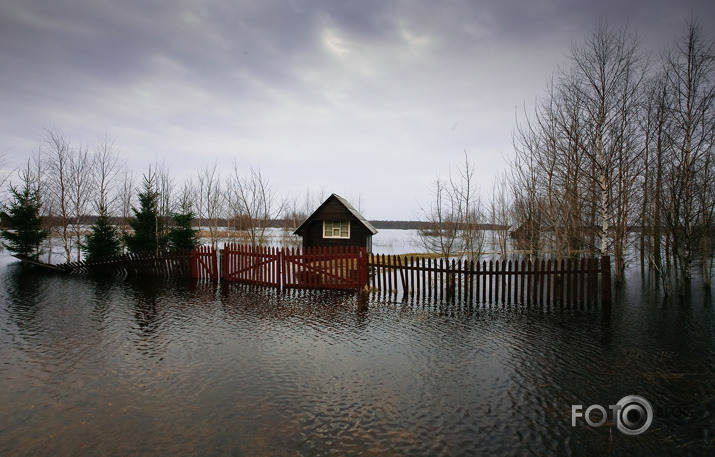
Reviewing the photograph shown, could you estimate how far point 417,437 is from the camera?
4070 mm

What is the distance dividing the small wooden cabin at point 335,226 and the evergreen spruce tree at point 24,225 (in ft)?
52.6

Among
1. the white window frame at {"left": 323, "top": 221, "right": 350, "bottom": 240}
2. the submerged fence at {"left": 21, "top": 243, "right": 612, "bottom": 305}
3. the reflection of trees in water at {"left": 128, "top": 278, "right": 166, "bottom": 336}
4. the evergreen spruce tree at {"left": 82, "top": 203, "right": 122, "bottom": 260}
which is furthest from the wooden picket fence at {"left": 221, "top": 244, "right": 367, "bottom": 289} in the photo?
the white window frame at {"left": 323, "top": 221, "right": 350, "bottom": 240}

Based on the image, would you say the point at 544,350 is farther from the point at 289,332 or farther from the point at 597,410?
the point at 289,332

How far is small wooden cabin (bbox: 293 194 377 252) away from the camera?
26.2m

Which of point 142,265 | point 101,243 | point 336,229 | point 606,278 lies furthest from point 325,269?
point 101,243

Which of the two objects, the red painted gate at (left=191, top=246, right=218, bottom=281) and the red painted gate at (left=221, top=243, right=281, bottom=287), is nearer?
the red painted gate at (left=221, top=243, right=281, bottom=287)

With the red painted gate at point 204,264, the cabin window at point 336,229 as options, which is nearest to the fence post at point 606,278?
the red painted gate at point 204,264

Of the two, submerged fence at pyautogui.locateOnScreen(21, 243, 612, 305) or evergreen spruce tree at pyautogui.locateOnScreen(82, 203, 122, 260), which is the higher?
evergreen spruce tree at pyautogui.locateOnScreen(82, 203, 122, 260)

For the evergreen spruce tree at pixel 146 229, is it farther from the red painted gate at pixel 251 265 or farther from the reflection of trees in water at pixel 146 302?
the red painted gate at pixel 251 265

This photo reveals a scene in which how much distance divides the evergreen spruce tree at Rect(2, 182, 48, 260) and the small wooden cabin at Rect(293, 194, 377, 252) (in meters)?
16.0

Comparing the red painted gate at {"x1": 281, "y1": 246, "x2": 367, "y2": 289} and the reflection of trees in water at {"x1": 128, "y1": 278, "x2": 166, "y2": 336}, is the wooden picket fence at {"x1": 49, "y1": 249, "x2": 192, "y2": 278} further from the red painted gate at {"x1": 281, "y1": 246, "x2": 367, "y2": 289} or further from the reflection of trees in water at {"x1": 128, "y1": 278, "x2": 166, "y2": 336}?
the red painted gate at {"x1": 281, "y1": 246, "x2": 367, "y2": 289}

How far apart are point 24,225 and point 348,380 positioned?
24529 millimetres

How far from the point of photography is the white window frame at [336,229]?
88.1 feet

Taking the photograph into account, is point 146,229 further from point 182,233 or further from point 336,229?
point 336,229
